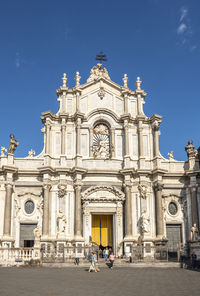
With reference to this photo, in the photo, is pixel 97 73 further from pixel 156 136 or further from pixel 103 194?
pixel 103 194

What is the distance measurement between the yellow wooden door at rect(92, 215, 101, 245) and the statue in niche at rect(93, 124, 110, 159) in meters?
4.87

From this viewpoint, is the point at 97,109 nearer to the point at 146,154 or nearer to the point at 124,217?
the point at 146,154

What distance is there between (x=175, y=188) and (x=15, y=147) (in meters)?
13.1

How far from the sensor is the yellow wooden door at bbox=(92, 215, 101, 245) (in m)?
28.2

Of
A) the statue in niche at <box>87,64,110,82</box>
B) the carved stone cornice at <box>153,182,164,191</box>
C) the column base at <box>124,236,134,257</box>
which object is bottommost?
the column base at <box>124,236,134,257</box>

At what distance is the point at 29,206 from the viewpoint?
27844 millimetres

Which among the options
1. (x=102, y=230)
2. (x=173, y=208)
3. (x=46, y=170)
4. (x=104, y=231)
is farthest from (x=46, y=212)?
(x=173, y=208)

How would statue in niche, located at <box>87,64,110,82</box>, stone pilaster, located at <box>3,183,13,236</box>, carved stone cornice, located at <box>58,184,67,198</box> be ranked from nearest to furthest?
1. stone pilaster, located at <box>3,183,13,236</box>
2. carved stone cornice, located at <box>58,184,67,198</box>
3. statue in niche, located at <box>87,64,110,82</box>

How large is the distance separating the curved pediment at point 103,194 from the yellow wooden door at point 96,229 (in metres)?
1.97

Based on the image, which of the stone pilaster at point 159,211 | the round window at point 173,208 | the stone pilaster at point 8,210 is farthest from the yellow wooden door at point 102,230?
the stone pilaster at point 8,210

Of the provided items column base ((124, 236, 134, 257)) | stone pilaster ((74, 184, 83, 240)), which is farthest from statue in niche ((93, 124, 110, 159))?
column base ((124, 236, 134, 257))

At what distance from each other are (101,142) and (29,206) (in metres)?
7.71

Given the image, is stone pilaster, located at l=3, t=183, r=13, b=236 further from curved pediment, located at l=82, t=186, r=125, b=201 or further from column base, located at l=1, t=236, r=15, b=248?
curved pediment, located at l=82, t=186, r=125, b=201

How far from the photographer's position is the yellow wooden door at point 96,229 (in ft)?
92.4
